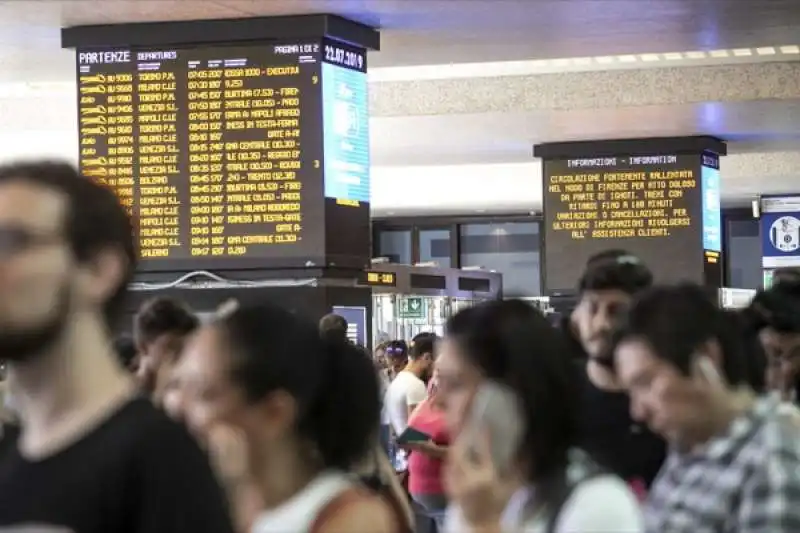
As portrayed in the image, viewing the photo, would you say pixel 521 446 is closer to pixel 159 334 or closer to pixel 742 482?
pixel 742 482

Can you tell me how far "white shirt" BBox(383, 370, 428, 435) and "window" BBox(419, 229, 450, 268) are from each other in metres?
15.2

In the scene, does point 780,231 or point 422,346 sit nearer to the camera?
point 422,346

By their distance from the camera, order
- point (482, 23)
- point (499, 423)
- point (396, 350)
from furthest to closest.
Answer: point (396, 350) < point (482, 23) < point (499, 423)

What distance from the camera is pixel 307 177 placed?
846 cm

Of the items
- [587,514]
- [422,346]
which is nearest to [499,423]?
[587,514]

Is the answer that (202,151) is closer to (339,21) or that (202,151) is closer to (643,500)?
(339,21)

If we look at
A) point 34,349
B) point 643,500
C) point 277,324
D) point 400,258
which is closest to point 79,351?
point 34,349

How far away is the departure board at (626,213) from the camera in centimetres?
1450

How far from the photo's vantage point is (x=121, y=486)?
1.59 meters

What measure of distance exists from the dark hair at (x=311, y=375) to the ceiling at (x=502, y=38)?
235 inches

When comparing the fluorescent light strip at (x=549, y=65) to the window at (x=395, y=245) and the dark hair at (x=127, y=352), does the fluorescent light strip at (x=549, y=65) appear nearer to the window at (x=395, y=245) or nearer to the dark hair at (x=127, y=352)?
the dark hair at (x=127, y=352)

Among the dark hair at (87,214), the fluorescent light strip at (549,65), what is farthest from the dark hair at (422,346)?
the dark hair at (87,214)

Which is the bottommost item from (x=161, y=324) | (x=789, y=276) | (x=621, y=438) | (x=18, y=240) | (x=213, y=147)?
(x=621, y=438)

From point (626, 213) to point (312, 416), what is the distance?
1252 cm
